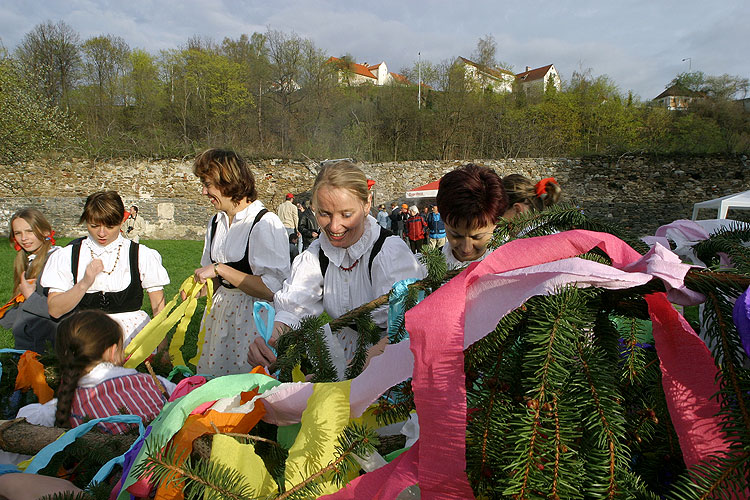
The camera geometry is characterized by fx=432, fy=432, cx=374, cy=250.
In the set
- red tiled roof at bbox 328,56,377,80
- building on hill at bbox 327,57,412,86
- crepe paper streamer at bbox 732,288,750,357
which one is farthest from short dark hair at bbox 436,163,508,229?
red tiled roof at bbox 328,56,377,80

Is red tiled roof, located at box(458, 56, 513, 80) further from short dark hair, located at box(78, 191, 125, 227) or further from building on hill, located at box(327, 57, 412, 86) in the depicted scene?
short dark hair, located at box(78, 191, 125, 227)

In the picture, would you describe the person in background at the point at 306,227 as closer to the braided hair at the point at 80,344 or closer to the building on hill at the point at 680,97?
the braided hair at the point at 80,344

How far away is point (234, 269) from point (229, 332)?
477mm

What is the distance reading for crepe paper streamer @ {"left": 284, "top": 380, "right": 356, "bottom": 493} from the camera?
0.81 metres

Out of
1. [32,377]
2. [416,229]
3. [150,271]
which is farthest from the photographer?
[416,229]

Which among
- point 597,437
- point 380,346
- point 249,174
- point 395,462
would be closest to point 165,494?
point 395,462

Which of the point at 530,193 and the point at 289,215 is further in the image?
the point at 289,215

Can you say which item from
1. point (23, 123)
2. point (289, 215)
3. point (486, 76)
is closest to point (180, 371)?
point (289, 215)

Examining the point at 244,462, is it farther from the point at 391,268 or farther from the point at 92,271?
the point at 92,271

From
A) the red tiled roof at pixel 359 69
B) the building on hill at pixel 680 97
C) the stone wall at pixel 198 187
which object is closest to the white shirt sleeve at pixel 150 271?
the stone wall at pixel 198 187

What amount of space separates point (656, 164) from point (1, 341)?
2347 centimetres

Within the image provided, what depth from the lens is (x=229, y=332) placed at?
9.91ft

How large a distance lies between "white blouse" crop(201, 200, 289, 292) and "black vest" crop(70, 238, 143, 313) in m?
0.86

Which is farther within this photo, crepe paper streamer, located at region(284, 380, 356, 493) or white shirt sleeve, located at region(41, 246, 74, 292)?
white shirt sleeve, located at region(41, 246, 74, 292)
